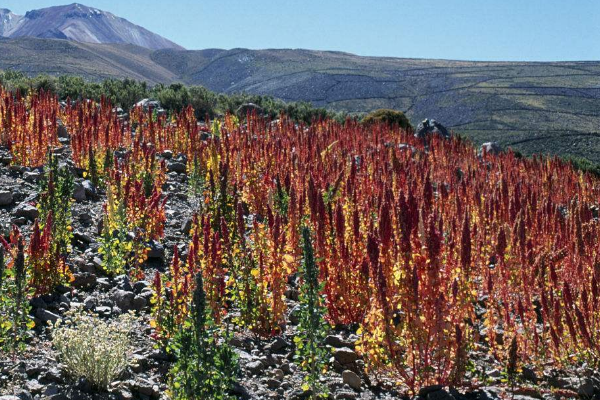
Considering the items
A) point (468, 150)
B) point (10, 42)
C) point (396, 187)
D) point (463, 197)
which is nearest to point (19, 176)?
point (396, 187)

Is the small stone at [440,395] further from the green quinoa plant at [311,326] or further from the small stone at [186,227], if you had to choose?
the small stone at [186,227]

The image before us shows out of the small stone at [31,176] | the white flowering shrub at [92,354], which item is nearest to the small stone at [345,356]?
the white flowering shrub at [92,354]

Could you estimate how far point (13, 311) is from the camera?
478 centimetres

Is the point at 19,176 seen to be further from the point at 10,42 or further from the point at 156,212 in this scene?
the point at 10,42

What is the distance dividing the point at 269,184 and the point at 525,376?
500 cm

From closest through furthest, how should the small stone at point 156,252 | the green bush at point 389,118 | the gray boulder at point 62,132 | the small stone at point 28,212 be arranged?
the small stone at point 156,252, the small stone at point 28,212, the gray boulder at point 62,132, the green bush at point 389,118

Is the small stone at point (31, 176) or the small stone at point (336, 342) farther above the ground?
the small stone at point (31, 176)

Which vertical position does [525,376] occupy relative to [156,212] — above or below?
below

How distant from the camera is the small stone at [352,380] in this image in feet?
16.5

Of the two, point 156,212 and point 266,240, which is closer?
point 266,240

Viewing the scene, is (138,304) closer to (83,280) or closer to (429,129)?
(83,280)

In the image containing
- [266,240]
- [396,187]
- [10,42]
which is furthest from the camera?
[10,42]

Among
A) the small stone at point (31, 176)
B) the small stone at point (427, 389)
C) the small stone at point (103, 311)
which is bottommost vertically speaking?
the small stone at point (427, 389)

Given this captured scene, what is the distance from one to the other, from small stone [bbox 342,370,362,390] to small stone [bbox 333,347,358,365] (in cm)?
29
